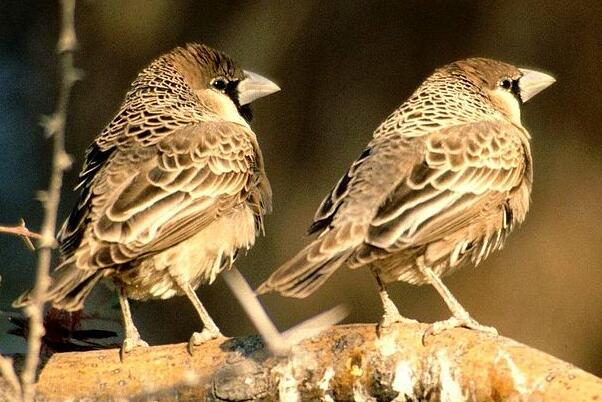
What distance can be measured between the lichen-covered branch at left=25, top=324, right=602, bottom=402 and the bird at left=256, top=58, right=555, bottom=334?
14 centimetres

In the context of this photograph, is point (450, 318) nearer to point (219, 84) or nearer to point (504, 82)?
point (504, 82)

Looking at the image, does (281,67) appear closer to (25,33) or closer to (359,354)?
(25,33)

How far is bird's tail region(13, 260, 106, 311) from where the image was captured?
5570mm

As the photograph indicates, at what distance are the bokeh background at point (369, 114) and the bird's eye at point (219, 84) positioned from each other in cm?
264

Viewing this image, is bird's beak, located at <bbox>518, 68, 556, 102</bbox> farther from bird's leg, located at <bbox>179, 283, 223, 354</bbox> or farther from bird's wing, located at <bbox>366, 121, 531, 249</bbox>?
bird's leg, located at <bbox>179, 283, 223, 354</bbox>

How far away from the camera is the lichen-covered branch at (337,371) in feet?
16.3

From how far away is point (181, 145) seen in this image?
21.6 feet

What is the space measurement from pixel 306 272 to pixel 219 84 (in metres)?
2.14

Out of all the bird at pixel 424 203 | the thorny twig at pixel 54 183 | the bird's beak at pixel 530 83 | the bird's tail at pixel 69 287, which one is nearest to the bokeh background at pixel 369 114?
the bird's beak at pixel 530 83

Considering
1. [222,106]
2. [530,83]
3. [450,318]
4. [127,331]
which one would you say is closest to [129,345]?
[127,331]

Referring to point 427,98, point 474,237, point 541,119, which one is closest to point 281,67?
point 541,119

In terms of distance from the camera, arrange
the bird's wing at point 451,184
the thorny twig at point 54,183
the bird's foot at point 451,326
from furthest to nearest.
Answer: the bird's wing at point 451,184
the bird's foot at point 451,326
the thorny twig at point 54,183

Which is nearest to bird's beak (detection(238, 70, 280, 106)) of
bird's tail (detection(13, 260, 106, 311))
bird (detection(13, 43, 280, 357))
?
bird (detection(13, 43, 280, 357))

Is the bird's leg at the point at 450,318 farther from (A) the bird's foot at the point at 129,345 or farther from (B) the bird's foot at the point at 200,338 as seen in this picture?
(A) the bird's foot at the point at 129,345
